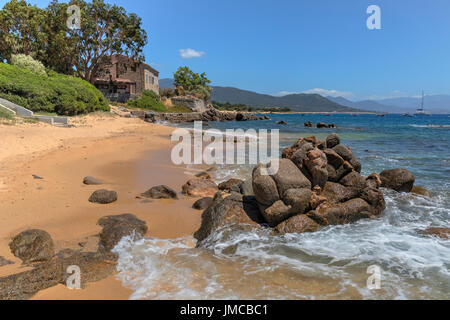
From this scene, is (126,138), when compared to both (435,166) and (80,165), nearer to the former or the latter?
(80,165)

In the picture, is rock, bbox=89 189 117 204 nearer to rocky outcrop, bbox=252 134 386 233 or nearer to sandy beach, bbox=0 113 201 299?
sandy beach, bbox=0 113 201 299

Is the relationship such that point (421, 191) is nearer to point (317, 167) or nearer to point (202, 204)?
point (317, 167)

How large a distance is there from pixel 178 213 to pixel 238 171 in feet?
17.2

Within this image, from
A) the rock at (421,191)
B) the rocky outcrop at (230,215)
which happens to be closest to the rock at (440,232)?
the rock at (421,191)

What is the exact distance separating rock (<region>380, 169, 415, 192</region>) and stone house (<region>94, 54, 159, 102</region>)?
1724 inches

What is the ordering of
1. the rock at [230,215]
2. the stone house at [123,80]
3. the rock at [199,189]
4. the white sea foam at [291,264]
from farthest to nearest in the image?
1. the stone house at [123,80]
2. the rock at [199,189]
3. the rock at [230,215]
4. the white sea foam at [291,264]

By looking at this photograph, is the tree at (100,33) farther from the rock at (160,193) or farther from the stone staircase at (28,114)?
the rock at (160,193)

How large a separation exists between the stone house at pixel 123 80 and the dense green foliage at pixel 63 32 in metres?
6.59

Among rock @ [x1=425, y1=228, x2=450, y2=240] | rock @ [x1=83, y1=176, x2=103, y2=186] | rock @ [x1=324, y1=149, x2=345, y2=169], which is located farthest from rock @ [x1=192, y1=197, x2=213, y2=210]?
rock @ [x1=425, y1=228, x2=450, y2=240]

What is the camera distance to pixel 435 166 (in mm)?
13531

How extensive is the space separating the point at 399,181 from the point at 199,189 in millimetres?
6098

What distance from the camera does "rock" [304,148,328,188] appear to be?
22.8 feet

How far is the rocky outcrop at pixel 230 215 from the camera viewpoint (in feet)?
18.9
